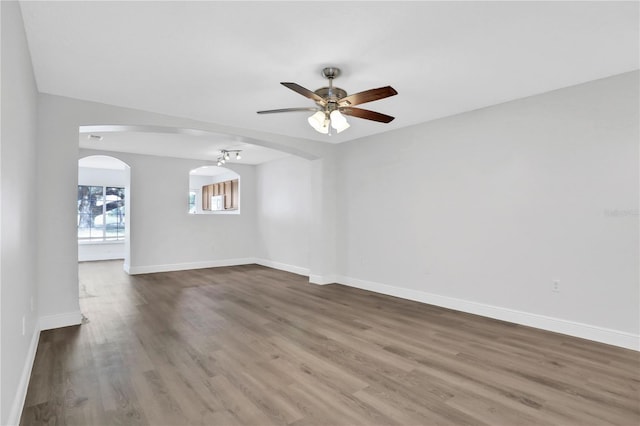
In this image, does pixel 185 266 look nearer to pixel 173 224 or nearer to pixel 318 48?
pixel 173 224

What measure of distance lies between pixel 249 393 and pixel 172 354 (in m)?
1.01

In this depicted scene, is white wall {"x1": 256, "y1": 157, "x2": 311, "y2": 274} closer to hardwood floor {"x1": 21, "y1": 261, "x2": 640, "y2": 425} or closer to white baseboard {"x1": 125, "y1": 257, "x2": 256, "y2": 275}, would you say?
white baseboard {"x1": 125, "y1": 257, "x2": 256, "y2": 275}

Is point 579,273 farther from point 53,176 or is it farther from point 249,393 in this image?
point 53,176

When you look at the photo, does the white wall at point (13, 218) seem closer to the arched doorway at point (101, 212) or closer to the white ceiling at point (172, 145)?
the white ceiling at point (172, 145)

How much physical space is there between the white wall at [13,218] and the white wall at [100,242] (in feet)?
24.4

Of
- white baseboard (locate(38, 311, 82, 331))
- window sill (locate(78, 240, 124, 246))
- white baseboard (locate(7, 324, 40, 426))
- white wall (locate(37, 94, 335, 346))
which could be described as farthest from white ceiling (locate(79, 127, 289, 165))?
window sill (locate(78, 240, 124, 246))

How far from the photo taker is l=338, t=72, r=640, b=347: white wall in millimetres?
3138

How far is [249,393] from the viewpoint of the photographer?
226cm

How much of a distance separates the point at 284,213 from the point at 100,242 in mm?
Answer: 5376

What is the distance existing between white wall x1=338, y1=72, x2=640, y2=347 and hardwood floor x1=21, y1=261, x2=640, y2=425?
36cm

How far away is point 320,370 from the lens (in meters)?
2.61

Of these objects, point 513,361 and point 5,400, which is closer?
point 5,400

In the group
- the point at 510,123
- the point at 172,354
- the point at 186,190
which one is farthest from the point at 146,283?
the point at 510,123

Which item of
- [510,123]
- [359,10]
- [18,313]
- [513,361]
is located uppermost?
[359,10]
